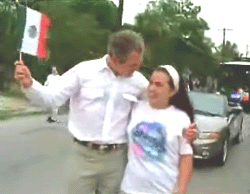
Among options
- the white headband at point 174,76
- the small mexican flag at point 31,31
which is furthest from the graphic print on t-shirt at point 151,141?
the small mexican flag at point 31,31

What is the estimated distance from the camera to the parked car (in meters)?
9.82

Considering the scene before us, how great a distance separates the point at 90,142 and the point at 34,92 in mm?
502

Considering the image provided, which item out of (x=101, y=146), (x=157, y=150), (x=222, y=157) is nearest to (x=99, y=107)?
(x=101, y=146)

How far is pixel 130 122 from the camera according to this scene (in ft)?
11.1

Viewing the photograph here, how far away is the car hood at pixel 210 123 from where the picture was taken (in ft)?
32.8

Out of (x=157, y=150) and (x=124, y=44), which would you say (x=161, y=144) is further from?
(x=124, y=44)

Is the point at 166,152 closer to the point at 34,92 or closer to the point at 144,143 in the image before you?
the point at 144,143

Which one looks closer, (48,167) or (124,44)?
(124,44)

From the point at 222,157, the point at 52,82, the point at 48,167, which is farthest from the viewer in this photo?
the point at 222,157

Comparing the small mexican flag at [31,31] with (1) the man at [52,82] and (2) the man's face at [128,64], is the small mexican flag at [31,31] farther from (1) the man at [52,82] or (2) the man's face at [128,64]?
(2) the man's face at [128,64]

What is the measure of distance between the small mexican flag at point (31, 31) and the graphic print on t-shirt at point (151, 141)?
87 centimetres

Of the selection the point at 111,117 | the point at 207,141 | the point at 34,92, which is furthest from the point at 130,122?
the point at 207,141

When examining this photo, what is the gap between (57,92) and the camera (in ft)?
11.3

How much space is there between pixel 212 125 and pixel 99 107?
6945mm
